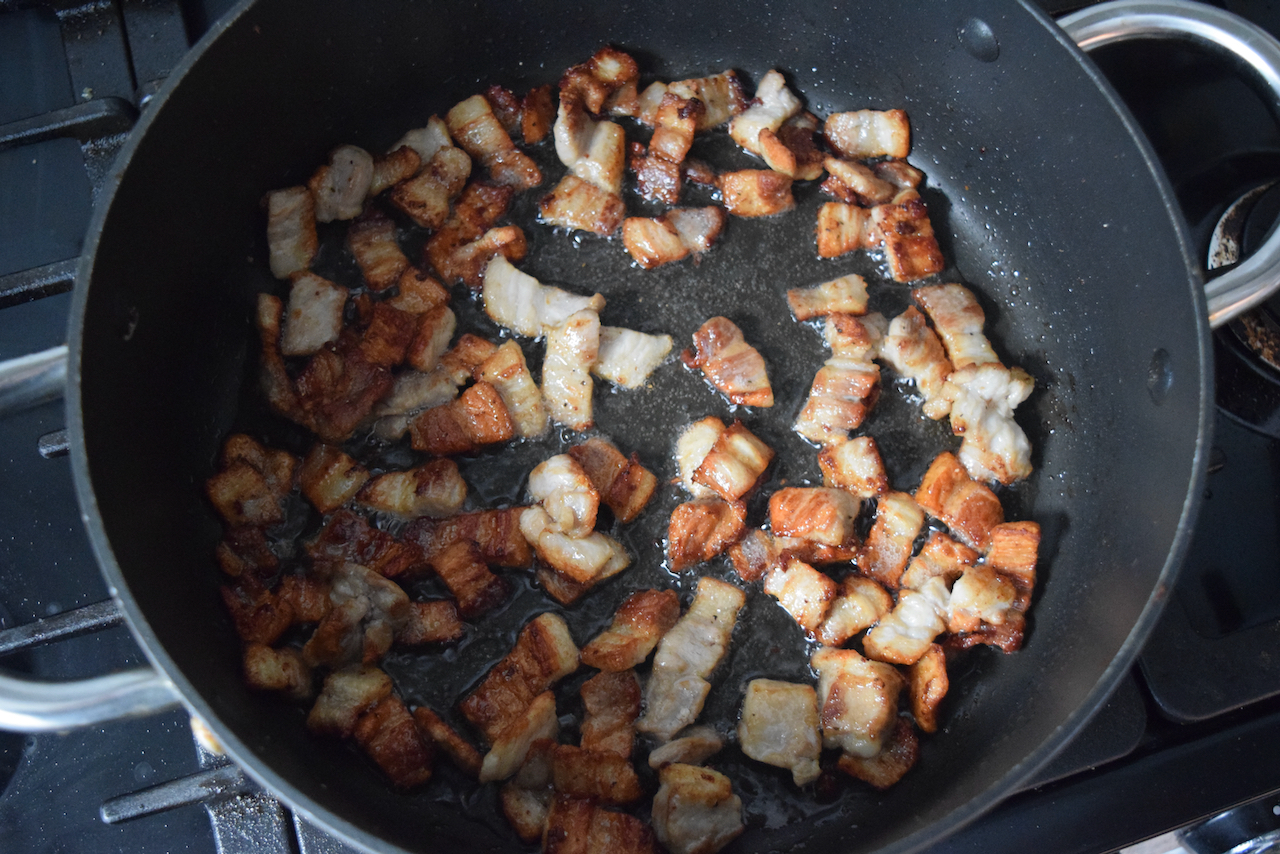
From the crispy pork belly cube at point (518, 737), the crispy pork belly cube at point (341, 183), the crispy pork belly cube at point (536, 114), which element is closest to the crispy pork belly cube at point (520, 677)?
the crispy pork belly cube at point (518, 737)

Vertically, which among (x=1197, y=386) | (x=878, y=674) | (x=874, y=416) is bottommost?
(x=878, y=674)

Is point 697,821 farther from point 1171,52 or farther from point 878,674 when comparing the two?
point 1171,52

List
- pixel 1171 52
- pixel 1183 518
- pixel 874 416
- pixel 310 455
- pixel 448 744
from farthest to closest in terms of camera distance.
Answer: pixel 1171 52 < pixel 874 416 < pixel 310 455 < pixel 448 744 < pixel 1183 518

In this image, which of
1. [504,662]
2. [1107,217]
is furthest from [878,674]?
[1107,217]

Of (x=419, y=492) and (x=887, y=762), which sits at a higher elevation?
(x=419, y=492)

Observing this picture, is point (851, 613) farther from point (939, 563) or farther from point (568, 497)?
point (568, 497)

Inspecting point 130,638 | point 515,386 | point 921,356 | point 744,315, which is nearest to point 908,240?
point 921,356

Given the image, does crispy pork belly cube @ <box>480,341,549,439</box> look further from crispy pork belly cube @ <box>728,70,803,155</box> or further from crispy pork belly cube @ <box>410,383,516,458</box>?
crispy pork belly cube @ <box>728,70,803,155</box>

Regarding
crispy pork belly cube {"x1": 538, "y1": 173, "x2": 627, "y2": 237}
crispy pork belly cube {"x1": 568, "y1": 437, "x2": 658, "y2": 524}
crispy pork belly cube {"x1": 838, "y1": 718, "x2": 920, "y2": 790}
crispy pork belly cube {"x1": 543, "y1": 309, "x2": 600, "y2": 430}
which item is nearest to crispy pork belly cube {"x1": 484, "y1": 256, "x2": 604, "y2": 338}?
crispy pork belly cube {"x1": 543, "y1": 309, "x2": 600, "y2": 430}
